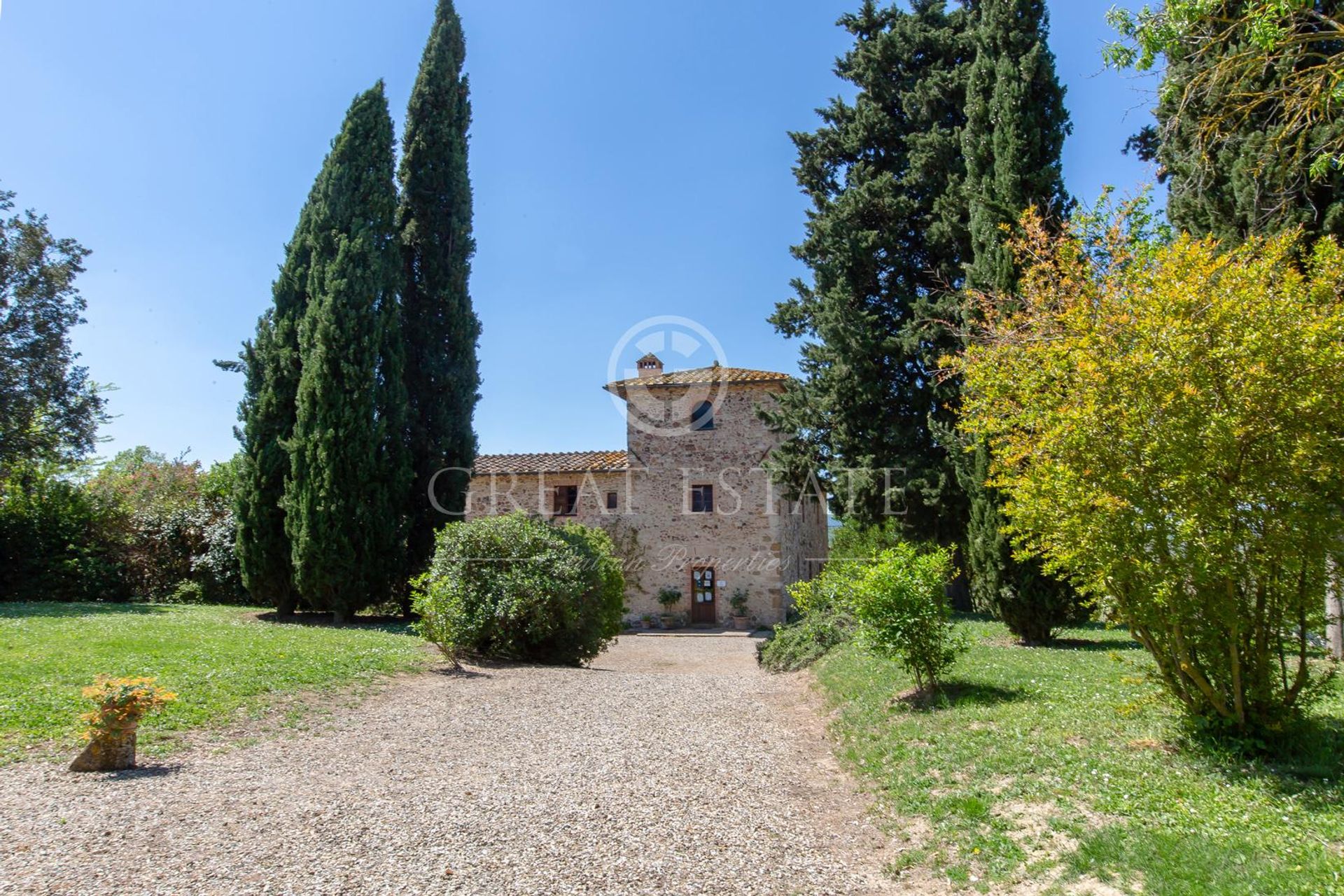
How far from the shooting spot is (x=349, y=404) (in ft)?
53.6

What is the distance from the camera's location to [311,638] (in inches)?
450

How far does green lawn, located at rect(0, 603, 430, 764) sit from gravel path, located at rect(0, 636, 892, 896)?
71cm

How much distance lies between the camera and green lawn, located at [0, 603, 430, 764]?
6.03m

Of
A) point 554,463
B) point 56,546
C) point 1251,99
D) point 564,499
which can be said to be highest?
point 1251,99

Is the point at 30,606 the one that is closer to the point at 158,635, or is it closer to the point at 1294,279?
the point at 158,635

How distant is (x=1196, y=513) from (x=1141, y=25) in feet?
14.4

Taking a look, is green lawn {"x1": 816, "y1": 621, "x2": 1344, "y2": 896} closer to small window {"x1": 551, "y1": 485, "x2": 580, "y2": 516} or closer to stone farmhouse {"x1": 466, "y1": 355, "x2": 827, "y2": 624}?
stone farmhouse {"x1": 466, "y1": 355, "x2": 827, "y2": 624}

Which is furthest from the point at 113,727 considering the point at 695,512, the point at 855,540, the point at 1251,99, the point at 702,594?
the point at 855,540

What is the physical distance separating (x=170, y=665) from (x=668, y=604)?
48.1 ft

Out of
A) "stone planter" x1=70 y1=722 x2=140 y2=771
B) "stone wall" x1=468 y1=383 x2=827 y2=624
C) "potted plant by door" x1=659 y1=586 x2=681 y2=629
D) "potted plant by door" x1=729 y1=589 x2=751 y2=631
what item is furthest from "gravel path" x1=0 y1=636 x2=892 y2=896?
"potted plant by door" x1=659 y1=586 x2=681 y2=629

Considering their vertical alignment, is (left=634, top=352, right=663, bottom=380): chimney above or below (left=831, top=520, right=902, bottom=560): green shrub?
above

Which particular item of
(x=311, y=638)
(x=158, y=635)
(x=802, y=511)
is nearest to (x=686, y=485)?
(x=802, y=511)

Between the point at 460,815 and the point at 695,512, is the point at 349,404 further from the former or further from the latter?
the point at 460,815

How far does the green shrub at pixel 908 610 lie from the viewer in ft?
23.5
